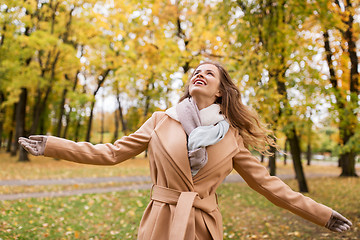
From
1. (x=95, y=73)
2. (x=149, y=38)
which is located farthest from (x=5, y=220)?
(x=95, y=73)

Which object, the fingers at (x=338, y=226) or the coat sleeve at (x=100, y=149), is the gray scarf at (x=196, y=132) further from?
the fingers at (x=338, y=226)

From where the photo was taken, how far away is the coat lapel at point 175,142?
7.25 ft

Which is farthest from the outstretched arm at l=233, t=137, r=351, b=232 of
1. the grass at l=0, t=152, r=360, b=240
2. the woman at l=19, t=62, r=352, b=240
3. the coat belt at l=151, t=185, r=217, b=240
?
the grass at l=0, t=152, r=360, b=240

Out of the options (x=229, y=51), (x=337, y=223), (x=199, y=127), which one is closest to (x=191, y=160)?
(x=199, y=127)

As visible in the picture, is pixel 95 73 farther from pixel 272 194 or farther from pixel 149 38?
pixel 272 194

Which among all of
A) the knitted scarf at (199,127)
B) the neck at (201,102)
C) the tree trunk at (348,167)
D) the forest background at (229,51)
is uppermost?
the forest background at (229,51)

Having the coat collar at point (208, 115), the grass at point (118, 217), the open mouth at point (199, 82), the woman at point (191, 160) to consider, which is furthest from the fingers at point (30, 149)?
the grass at point (118, 217)

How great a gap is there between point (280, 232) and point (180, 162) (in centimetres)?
517

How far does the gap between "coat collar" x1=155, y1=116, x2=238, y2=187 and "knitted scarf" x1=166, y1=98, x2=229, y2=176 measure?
0.14 feet

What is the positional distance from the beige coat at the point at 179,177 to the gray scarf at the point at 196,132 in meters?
0.06

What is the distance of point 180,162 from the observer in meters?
2.21

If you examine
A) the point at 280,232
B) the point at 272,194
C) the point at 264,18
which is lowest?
A: the point at 280,232

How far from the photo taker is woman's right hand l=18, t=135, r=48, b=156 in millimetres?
2162

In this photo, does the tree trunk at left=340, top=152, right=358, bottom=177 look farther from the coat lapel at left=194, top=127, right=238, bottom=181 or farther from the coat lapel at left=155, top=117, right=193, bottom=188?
the coat lapel at left=155, top=117, right=193, bottom=188
